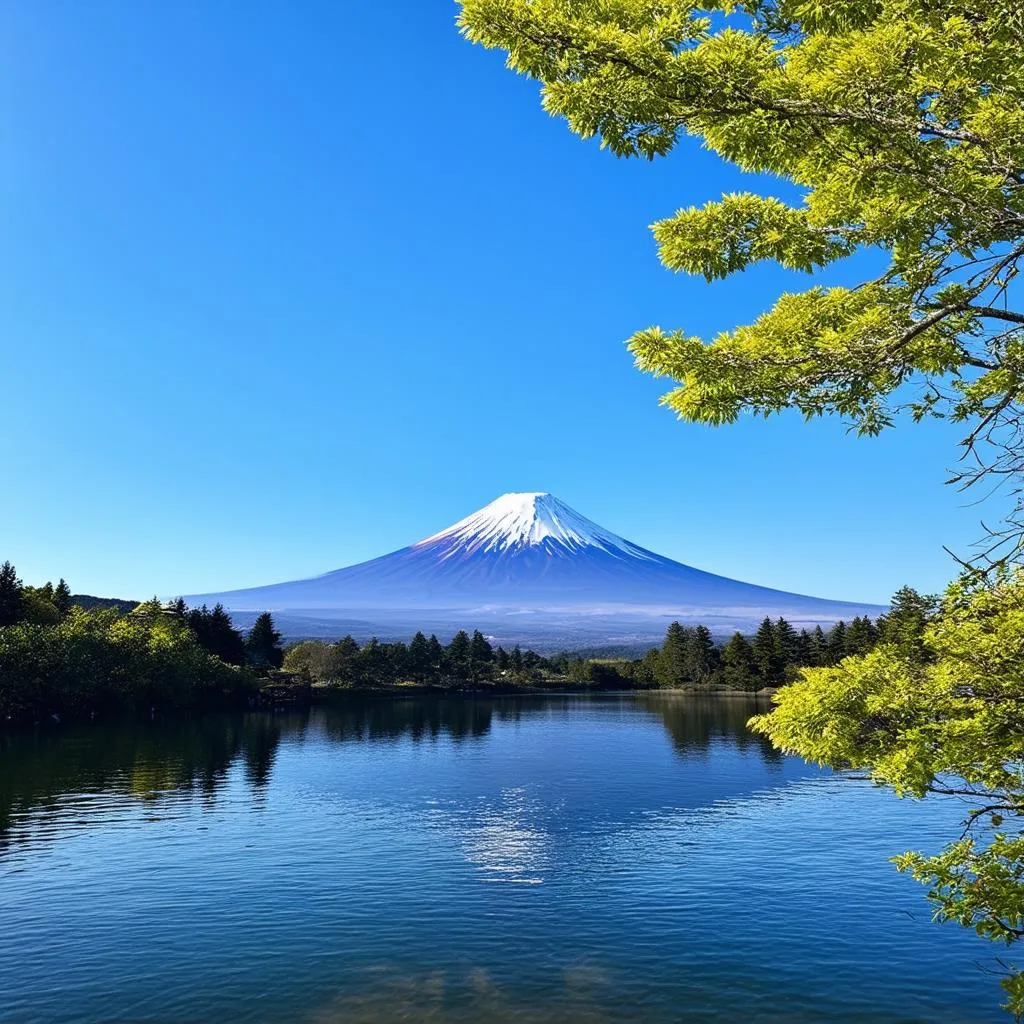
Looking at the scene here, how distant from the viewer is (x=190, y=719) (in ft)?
295

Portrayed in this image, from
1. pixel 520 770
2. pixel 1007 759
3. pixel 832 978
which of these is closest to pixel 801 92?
pixel 1007 759

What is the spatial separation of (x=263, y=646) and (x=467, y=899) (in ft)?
410

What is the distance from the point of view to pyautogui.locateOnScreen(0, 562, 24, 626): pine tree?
8462cm

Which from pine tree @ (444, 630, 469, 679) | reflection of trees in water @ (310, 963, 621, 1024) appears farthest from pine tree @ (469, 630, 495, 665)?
reflection of trees in water @ (310, 963, 621, 1024)

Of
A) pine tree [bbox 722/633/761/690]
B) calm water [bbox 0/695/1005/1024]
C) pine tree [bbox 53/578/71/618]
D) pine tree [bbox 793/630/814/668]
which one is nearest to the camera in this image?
calm water [bbox 0/695/1005/1024]

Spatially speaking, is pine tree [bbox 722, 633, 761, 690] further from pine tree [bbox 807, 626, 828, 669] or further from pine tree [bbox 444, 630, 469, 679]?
pine tree [bbox 444, 630, 469, 679]

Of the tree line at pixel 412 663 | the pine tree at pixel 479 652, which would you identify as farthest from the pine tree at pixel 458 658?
the pine tree at pixel 479 652

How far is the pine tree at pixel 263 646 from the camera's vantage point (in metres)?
140

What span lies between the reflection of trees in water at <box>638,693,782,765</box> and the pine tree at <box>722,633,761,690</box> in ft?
13.2

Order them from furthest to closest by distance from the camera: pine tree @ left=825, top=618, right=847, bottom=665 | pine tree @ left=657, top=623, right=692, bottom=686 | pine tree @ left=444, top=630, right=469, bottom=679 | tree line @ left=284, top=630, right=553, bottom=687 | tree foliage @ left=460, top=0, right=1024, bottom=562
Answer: pine tree @ left=444, top=630, right=469, bottom=679, pine tree @ left=657, top=623, right=692, bottom=686, tree line @ left=284, top=630, right=553, bottom=687, pine tree @ left=825, top=618, right=847, bottom=665, tree foliage @ left=460, top=0, right=1024, bottom=562

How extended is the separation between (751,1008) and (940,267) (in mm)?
16458

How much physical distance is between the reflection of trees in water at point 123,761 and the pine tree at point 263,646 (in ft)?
189

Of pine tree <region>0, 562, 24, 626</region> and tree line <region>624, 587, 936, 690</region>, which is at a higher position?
pine tree <region>0, 562, 24, 626</region>

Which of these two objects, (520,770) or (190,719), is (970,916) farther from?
(190,719)
